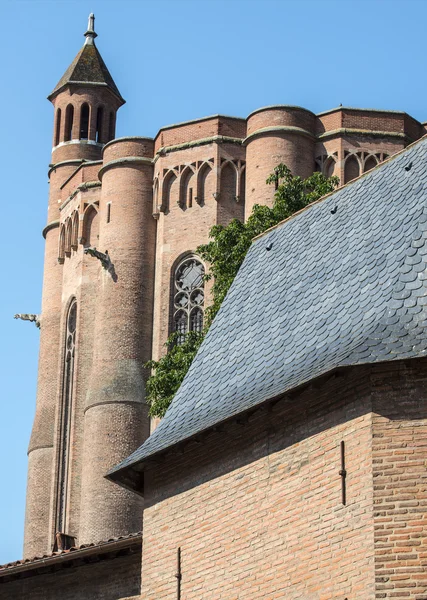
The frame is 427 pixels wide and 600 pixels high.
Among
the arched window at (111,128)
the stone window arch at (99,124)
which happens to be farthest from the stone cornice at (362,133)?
the stone window arch at (99,124)

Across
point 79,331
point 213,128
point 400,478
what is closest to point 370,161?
point 213,128

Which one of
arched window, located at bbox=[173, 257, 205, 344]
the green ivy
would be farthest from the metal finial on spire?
the green ivy

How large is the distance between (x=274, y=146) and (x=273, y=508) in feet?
82.1

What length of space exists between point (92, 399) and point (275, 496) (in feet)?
81.9

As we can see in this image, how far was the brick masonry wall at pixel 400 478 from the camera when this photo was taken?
15.9 metres

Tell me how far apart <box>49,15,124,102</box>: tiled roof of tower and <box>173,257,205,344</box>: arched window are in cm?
876

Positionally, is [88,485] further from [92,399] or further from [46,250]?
[46,250]

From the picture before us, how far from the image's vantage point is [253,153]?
42.6 m

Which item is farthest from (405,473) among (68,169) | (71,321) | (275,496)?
(68,169)

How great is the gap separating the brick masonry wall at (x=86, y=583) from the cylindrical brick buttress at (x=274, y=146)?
19281 millimetres

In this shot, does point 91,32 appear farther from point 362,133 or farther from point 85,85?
point 362,133

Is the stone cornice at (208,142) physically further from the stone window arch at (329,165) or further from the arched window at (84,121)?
the arched window at (84,121)

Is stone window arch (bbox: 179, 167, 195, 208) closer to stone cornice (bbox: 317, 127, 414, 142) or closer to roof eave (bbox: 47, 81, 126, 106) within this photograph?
stone cornice (bbox: 317, 127, 414, 142)

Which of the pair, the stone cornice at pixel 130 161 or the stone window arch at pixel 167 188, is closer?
the stone window arch at pixel 167 188
